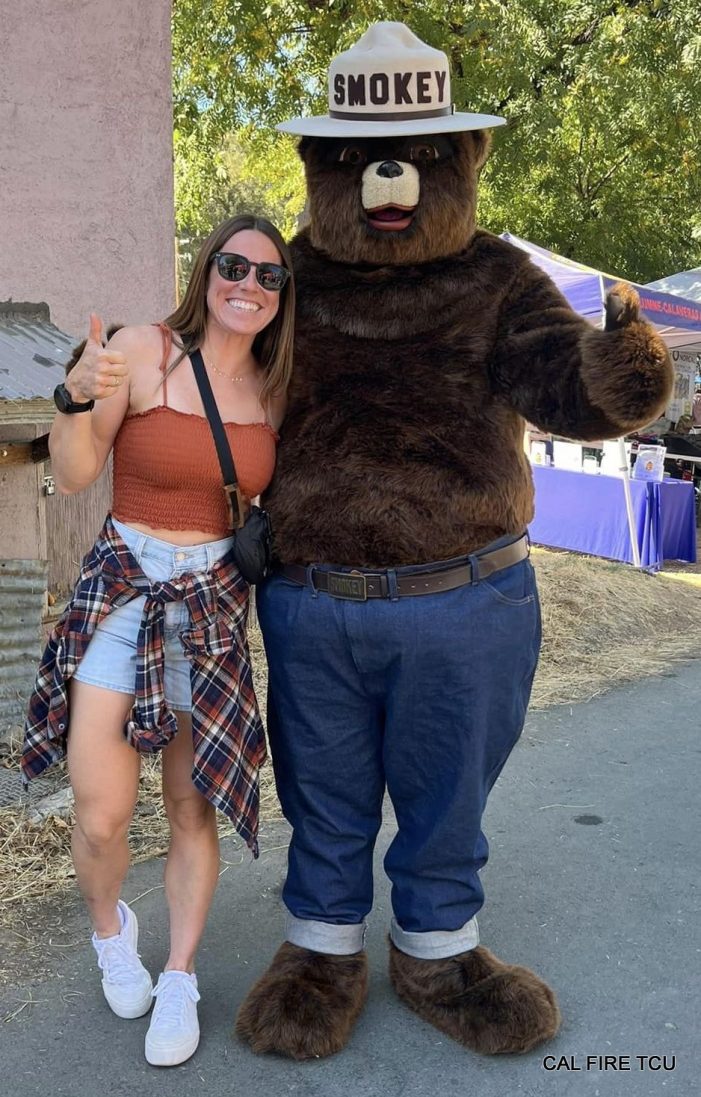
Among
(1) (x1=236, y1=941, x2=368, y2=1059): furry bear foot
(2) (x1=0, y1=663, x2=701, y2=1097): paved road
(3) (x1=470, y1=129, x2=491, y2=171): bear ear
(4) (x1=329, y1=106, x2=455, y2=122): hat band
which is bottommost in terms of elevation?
(2) (x1=0, y1=663, x2=701, y2=1097): paved road

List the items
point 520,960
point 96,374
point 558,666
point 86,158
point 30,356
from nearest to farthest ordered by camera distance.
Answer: point 96,374 < point 520,960 < point 30,356 < point 86,158 < point 558,666

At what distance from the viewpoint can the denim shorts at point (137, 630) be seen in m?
2.43

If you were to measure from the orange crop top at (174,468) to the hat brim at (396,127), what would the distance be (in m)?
0.59

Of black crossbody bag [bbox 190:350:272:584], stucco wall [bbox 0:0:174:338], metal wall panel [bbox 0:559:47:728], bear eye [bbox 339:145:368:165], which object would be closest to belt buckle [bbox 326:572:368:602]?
black crossbody bag [bbox 190:350:272:584]

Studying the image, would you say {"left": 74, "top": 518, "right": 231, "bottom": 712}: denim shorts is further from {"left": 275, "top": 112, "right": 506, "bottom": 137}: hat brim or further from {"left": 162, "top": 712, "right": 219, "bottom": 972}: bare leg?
{"left": 275, "top": 112, "right": 506, "bottom": 137}: hat brim

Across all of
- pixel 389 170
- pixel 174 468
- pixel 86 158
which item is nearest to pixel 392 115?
pixel 389 170

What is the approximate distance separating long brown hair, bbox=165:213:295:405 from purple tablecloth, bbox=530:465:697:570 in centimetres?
616

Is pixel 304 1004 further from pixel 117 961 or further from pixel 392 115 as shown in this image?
pixel 392 115

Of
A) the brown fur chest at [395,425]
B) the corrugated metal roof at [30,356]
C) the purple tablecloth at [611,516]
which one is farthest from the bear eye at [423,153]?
the purple tablecloth at [611,516]

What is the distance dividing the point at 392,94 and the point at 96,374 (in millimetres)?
966

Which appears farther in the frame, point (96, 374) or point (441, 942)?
point (441, 942)

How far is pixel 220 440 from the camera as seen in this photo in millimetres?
2453

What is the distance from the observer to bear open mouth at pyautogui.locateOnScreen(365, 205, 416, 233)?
2527 mm

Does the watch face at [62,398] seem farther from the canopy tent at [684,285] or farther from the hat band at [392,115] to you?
the canopy tent at [684,285]
